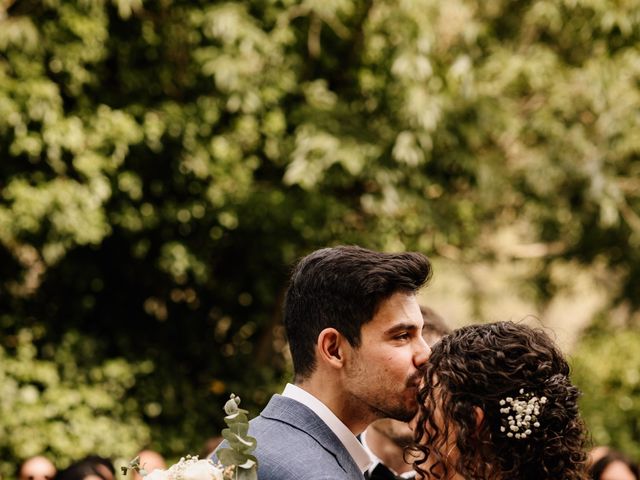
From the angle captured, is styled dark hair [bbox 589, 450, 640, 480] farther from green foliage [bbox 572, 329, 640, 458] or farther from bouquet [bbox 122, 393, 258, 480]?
green foliage [bbox 572, 329, 640, 458]

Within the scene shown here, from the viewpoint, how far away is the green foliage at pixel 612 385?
9.53 m

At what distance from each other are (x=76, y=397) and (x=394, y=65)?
4065 mm

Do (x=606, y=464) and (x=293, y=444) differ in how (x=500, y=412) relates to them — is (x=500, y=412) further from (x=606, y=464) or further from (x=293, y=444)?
(x=606, y=464)

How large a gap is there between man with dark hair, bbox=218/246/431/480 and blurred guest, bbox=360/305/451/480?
4.12 ft

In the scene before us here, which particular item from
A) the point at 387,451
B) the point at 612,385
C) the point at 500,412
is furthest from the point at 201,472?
the point at 612,385

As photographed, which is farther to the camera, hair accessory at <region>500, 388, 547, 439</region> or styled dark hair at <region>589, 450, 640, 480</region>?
styled dark hair at <region>589, 450, 640, 480</region>

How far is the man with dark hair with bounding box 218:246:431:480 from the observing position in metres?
2.57

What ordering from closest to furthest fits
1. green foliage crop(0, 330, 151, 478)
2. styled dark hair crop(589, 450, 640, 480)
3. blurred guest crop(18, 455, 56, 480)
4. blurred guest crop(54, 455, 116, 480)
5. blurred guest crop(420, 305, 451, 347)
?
blurred guest crop(420, 305, 451, 347), blurred guest crop(54, 455, 116, 480), styled dark hair crop(589, 450, 640, 480), blurred guest crop(18, 455, 56, 480), green foliage crop(0, 330, 151, 478)

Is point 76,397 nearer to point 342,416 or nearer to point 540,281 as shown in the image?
point 540,281

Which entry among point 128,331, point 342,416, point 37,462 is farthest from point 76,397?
point 342,416

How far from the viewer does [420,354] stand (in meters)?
2.62

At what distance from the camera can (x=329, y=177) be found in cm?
769

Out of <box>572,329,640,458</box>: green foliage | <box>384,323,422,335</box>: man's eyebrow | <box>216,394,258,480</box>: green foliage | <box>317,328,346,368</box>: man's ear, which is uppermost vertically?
<box>572,329,640,458</box>: green foliage

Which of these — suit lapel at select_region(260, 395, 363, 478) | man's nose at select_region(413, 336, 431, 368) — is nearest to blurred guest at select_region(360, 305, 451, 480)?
man's nose at select_region(413, 336, 431, 368)
